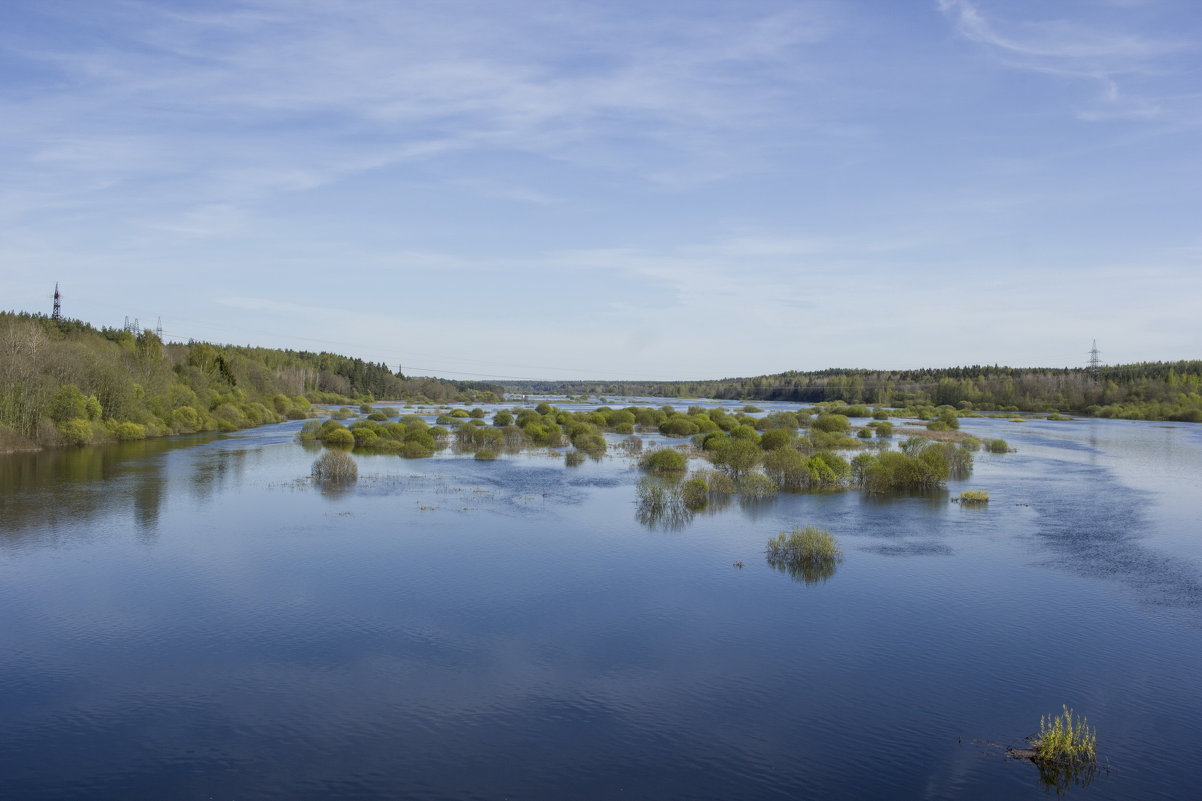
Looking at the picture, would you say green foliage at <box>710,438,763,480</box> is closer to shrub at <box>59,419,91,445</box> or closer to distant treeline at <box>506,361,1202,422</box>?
shrub at <box>59,419,91,445</box>

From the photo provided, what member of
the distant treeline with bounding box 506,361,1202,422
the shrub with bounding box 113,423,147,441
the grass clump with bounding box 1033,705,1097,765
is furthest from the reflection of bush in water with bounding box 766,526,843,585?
the distant treeline with bounding box 506,361,1202,422

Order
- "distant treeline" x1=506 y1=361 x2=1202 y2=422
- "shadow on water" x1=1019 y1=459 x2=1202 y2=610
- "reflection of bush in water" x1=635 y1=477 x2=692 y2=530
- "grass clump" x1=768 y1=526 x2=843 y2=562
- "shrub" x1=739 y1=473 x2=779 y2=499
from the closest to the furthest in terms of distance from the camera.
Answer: "shadow on water" x1=1019 y1=459 x2=1202 y2=610 < "grass clump" x1=768 y1=526 x2=843 y2=562 < "reflection of bush in water" x1=635 y1=477 x2=692 y2=530 < "shrub" x1=739 y1=473 x2=779 y2=499 < "distant treeline" x1=506 y1=361 x2=1202 y2=422

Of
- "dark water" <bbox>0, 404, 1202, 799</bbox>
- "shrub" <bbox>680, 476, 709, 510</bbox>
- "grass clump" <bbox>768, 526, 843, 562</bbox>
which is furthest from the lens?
"shrub" <bbox>680, 476, 709, 510</bbox>

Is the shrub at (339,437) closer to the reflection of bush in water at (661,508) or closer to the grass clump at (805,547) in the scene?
the reflection of bush in water at (661,508)

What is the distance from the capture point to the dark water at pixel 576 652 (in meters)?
12.5

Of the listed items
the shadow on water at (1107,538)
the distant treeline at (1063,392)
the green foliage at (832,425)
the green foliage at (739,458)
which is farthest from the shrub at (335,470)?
the distant treeline at (1063,392)

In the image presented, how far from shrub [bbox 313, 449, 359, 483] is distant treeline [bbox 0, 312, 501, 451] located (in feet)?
74.2

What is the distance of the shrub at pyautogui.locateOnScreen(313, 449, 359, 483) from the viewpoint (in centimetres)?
4138

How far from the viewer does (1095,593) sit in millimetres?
21906

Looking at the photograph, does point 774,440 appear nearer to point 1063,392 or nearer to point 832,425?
point 832,425

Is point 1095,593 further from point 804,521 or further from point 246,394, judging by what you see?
point 246,394

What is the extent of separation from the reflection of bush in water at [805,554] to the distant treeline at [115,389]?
47783 mm

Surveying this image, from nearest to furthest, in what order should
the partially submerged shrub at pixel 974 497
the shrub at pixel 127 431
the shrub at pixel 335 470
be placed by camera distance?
the partially submerged shrub at pixel 974 497
the shrub at pixel 335 470
the shrub at pixel 127 431

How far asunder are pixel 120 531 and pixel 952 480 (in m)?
38.6
